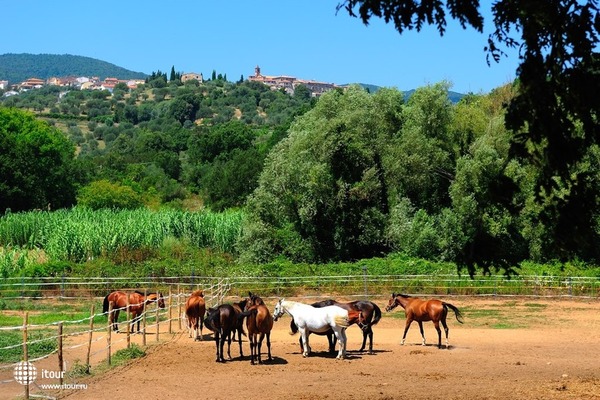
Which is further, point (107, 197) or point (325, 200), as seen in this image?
point (107, 197)

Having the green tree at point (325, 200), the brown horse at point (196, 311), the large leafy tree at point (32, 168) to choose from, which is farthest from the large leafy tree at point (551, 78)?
the large leafy tree at point (32, 168)

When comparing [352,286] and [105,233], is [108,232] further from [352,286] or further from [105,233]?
[352,286]

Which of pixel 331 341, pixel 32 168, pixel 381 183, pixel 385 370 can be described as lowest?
pixel 385 370

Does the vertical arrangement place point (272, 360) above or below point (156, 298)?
below

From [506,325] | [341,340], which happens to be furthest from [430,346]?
[506,325]

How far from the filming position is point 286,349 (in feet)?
69.2

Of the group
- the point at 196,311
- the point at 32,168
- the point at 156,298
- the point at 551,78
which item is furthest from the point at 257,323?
the point at 32,168

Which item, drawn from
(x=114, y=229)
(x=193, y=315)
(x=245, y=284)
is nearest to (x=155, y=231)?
(x=114, y=229)

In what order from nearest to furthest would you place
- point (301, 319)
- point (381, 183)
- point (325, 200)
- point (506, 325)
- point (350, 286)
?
point (301, 319), point (506, 325), point (350, 286), point (325, 200), point (381, 183)

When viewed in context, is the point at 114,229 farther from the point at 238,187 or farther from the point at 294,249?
the point at 238,187

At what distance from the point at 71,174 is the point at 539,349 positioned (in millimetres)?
60680

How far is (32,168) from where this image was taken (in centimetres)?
6762

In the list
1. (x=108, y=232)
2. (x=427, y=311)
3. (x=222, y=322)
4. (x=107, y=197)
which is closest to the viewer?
(x=222, y=322)

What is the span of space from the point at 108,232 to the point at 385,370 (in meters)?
26.5
